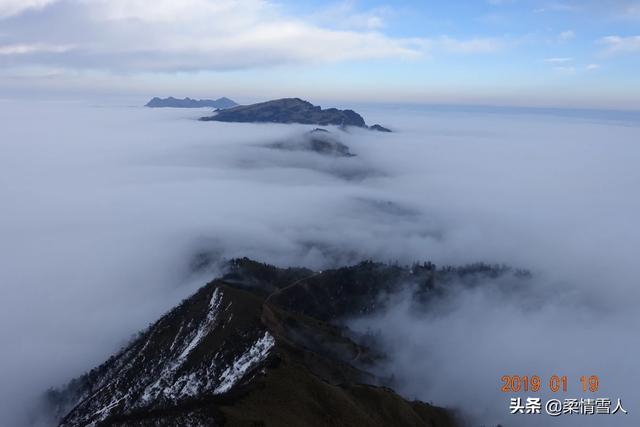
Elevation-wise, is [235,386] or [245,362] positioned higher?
[235,386]

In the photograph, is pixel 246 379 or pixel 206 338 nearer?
pixel 246 379

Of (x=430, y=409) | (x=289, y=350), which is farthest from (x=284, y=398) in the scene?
(x=430, y=409)

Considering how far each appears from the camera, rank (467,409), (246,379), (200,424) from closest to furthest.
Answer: (200,424) < (246,379) < (467,409)

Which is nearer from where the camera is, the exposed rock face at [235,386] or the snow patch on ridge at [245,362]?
the exposed rock face at [235,386]

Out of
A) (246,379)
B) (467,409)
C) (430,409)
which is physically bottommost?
(467,409)

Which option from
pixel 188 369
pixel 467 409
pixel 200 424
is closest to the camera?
pixel 200 424

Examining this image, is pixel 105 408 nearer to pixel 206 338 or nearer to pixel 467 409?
pixel 206 338

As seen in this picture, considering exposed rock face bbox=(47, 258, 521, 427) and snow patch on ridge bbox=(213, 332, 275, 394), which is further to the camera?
snow patch on ridge bbox=(213, 332, 275, 394)

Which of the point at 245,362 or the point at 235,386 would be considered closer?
the point at 235,386

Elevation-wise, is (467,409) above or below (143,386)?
below
